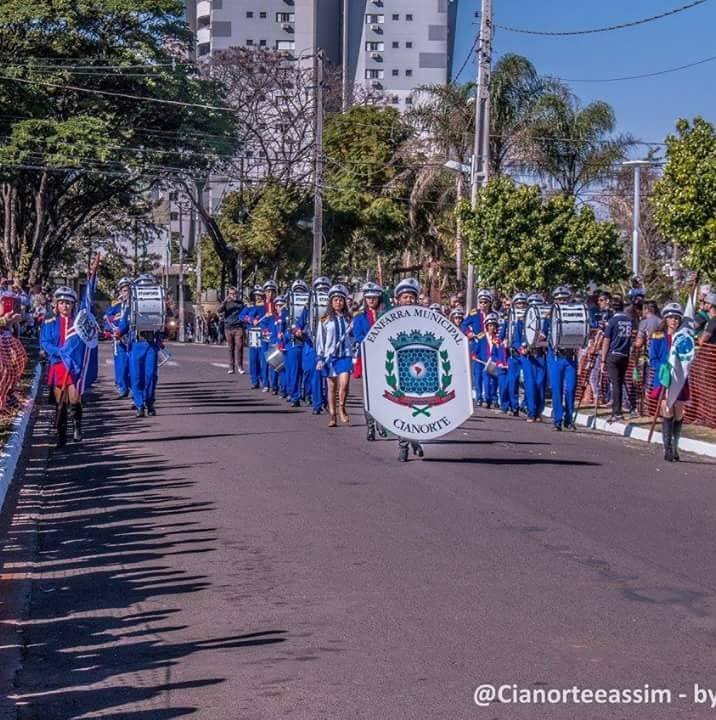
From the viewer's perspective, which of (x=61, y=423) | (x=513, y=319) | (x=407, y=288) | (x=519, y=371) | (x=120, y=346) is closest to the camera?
(x=407, y=288)

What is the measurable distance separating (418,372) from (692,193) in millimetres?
12840

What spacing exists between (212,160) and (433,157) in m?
7.50

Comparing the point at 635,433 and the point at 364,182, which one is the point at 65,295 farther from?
the point at 364,182

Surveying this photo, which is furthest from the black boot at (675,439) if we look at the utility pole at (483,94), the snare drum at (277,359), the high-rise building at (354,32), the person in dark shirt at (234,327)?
the high-rise building at (354,32)

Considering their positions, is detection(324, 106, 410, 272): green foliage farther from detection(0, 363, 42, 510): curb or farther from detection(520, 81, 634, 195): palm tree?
detection(0, 363, 42, 510): curb

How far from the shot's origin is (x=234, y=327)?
114 ft

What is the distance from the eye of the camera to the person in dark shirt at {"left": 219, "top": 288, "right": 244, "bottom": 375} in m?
34.1

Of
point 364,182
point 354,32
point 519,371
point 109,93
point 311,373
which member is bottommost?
point 311,373

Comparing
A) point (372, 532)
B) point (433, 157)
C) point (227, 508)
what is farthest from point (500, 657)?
point (433, 157)

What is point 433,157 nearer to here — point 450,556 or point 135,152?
point 135,152

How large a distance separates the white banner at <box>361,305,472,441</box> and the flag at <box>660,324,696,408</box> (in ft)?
8.43

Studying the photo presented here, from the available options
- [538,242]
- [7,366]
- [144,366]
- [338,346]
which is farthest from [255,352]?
[7,366]

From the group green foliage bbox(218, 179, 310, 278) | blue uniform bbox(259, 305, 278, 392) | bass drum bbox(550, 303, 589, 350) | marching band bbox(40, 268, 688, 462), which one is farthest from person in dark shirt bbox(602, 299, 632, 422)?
green foliage bbox(218, 179, 310, 278)

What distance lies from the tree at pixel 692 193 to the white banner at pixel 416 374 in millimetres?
11649
